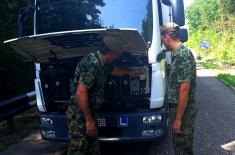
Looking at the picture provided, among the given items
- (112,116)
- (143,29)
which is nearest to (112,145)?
(112,116)

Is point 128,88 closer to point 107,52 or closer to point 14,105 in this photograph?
point 107,52

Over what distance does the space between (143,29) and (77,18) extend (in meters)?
1.02

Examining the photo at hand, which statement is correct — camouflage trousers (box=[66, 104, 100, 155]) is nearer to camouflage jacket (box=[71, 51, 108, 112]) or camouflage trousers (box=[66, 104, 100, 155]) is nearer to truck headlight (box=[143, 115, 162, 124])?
camouflage jacket (box=[71, 51, 108, 112])

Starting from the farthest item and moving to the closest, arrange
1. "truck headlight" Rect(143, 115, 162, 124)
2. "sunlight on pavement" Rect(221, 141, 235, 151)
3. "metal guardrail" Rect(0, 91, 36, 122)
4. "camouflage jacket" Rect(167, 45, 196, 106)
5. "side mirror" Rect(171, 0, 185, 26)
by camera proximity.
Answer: "metal guardrail" Rect(0, 91, 36, 122)
"sunlight on pavement" Rect(221, 141, 235, 151)
"side mirror" Rect(171, 0, 185, 26)
"truck headlight" Rect(143, 115, 162, 124)
"camouflage jacket" Rect(167, 45, 196, 106)

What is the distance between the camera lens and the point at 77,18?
23.3ft

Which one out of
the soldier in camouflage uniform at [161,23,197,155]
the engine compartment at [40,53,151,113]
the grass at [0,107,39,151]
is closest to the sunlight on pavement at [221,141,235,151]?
the engine compartment at [40,53,151,113]

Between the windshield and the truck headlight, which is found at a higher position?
the windshield

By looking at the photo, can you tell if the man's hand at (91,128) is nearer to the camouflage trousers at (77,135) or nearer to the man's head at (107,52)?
the camouflage trousers at (77,135)

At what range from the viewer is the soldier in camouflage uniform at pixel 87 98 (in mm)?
5223

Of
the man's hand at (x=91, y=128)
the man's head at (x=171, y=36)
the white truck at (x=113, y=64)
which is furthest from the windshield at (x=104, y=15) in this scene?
the man's hand at (x=91, y=128)

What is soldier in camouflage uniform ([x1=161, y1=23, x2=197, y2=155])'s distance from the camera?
5320 mm

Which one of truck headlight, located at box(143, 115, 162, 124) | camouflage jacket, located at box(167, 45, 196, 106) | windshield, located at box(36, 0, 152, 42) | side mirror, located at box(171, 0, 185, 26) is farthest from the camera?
windshield, located at box(36, 0, 152, 42)

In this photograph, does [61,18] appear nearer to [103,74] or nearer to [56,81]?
[56,81]

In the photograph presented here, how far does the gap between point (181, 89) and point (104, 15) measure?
231 cm
